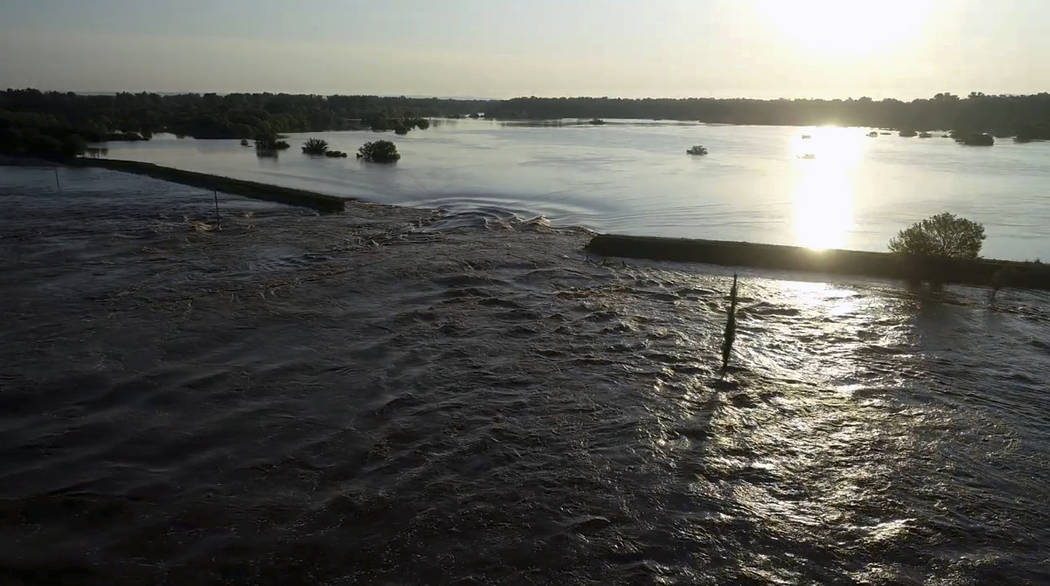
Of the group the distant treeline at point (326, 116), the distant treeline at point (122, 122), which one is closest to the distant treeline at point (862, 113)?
the distant treeline at point (326, 116)

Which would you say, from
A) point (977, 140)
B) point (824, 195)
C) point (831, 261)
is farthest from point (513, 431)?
point (977, 140)

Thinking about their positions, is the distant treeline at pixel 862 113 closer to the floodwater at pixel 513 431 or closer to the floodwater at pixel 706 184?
the floodwater at pixel 706 184

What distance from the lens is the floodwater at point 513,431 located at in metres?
5.99

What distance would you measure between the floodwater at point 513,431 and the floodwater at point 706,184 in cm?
1068

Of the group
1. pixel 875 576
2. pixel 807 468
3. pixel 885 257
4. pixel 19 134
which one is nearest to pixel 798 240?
pixel 885 257

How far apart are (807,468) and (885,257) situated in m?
10.1

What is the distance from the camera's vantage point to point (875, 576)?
5.80 meters

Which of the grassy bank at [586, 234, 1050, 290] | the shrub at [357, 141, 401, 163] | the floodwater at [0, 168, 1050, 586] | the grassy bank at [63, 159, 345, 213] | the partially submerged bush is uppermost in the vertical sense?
the partially submerged bush

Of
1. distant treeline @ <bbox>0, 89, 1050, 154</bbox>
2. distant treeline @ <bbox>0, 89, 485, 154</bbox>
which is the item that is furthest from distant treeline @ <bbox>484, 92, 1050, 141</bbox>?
distant treeline @ <bbox>0, 89, 485, 154</bbox>

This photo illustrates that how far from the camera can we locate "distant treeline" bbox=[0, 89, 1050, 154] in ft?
164

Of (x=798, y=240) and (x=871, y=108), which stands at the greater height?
(x=871, y=108)

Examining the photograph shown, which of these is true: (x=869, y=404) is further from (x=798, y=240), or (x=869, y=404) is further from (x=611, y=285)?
(x=798, y=240)

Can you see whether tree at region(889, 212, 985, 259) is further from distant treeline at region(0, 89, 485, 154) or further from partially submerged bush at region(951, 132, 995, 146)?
partially submerged bush at region(951, 132, 995, 146)

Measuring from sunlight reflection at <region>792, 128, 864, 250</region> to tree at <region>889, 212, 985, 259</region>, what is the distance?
2237 mm
